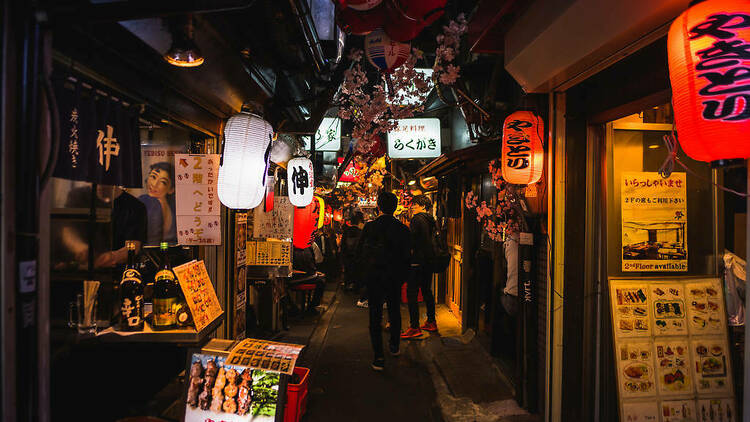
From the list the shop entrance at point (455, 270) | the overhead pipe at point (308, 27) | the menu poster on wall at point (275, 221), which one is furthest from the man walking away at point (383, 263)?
the overhead pipe at point (308, 27)

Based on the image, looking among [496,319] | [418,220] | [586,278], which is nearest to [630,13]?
[586,278]

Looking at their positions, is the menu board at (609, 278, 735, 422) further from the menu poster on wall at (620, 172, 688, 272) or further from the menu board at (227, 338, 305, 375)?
the menu board at (227, 338, 305, 375)

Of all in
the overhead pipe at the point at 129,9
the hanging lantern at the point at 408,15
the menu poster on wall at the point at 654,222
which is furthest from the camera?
the menu poster on wall at the point at 654,222

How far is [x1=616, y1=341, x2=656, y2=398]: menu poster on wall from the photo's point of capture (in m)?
4.27

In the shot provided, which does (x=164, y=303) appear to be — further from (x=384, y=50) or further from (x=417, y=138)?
(x=417, y=138)

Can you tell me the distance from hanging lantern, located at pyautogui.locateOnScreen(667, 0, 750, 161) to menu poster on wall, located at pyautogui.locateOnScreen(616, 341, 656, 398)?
3.01 m

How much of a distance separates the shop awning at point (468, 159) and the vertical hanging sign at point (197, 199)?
183 inches

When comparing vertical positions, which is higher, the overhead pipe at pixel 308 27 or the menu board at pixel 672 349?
the overhead pipe at pixel 308 27

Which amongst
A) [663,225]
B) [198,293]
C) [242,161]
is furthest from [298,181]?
[663,225]

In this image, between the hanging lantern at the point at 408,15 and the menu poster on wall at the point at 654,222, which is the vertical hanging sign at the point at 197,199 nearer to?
the hanging lantern at the point at 408,15

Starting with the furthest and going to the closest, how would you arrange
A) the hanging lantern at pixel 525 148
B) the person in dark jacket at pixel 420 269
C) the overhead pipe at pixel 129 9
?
1. the person in dark jacket at pixel 420 269
2. the hanging lantern at pixel 525 148
3. the overhead pipe at pixel 129 9

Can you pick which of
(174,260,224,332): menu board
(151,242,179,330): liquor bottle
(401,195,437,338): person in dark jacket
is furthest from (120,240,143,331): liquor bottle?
(401,195,437,338): person in dark jacket

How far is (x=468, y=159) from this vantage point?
26.3 feet

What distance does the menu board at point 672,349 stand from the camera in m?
4.22
